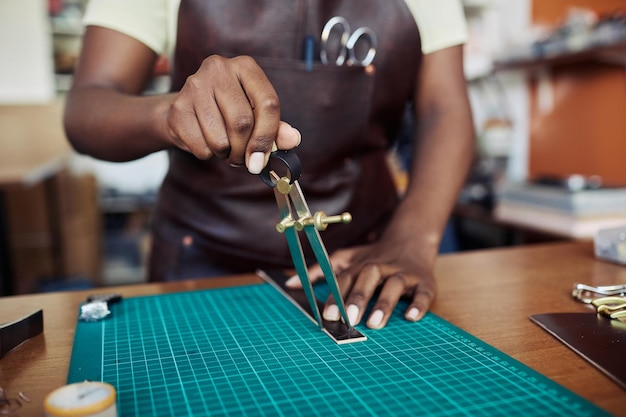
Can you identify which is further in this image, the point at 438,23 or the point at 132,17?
the point at 438,23

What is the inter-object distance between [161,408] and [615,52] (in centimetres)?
239

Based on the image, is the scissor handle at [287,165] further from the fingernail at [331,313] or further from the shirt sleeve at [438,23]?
the shirt sleeve at [438,23]

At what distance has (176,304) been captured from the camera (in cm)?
86

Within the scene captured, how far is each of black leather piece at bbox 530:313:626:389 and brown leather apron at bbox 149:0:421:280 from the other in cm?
54

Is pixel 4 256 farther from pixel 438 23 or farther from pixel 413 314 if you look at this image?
pixel 413 314

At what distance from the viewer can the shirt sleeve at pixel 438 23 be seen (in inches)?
48.1

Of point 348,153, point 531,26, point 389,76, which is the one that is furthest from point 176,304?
point 531,26

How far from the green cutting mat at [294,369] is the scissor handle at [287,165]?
7.5 inches

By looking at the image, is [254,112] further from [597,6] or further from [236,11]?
[597,6]

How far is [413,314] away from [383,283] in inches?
3.9

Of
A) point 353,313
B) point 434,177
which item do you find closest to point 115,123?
point 353,313

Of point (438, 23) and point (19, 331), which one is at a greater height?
point (438, 23)

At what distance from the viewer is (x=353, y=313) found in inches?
29.9

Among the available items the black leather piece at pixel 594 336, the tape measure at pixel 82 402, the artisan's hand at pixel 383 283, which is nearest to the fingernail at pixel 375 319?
the artisan's hand at pixel 383 283
